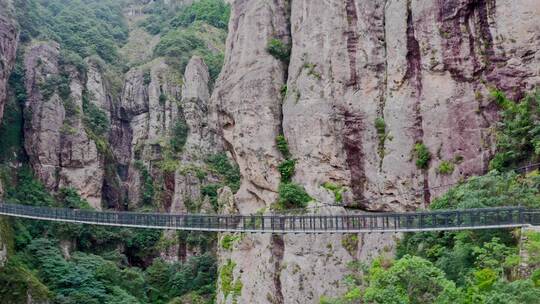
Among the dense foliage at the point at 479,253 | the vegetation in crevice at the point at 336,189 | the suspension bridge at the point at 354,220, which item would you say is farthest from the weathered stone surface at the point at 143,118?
the dense foliage at the point at 479,253

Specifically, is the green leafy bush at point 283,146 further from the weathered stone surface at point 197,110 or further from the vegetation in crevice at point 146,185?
the vegetation in crevice at point 146,185

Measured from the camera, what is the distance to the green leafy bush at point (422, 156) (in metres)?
25.3

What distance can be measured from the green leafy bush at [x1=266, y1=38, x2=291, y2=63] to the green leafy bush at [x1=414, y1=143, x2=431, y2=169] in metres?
10.6

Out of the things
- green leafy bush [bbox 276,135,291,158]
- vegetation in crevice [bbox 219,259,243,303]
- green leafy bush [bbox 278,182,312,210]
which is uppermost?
green leafy bush [bbox 276,135,291,158]

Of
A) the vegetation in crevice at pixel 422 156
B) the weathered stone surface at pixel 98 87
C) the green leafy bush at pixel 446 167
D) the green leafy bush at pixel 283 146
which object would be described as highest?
the weathered stone surface at pixel 98 87

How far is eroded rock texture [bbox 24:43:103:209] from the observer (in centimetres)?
4500

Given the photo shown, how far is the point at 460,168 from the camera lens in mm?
24328

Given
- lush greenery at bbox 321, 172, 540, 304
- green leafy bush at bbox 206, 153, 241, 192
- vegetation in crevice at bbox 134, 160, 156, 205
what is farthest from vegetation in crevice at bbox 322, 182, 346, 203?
vegetation in crevice at bbox 134, 160, 156, 205

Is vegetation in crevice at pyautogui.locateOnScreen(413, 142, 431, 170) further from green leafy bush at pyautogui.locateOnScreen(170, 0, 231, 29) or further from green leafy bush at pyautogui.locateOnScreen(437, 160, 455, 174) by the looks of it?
green leafy bush at pyautogui.locateOnScreen(170, 0, 231, 29)

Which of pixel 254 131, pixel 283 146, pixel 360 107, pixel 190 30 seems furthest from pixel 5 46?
pixel 360 107

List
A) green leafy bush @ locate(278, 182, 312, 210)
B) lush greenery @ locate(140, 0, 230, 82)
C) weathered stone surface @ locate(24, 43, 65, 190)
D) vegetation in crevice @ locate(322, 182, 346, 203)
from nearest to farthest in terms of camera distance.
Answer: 1. vegetation in crevice @ locate(322, 182, 346, 203)
2. green leafy bush @ locate(278, 182, 312, 210)
3. weathered stone surface @ locate(24, 43, 65, 190)
4. lush greenery @ locate(140, 0, 230, 82)

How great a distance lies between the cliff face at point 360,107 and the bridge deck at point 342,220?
2816mm

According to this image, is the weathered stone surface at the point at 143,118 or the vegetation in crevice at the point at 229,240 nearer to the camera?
the vegetation in crevice at the point at 229,240

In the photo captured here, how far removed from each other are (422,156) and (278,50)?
1151 centimetres
